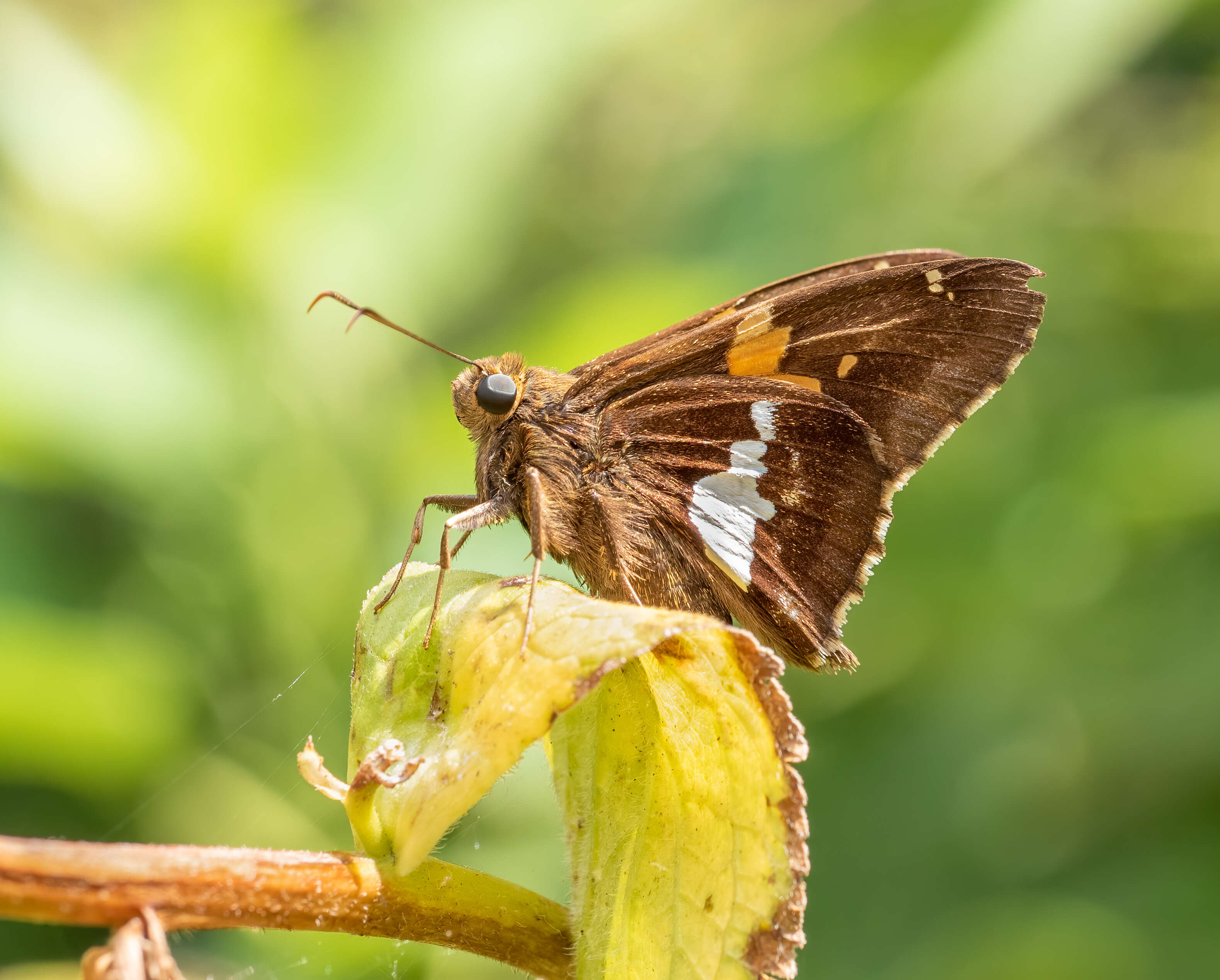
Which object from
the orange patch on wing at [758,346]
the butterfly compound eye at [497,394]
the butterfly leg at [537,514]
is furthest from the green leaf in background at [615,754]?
the orange patch on wing at [758,346]

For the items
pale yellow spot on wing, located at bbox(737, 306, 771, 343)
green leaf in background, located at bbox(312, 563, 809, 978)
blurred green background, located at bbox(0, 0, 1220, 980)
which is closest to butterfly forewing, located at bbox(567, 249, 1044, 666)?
pale yellow spot on wing, located at bbox(737, 306, 771, 343)

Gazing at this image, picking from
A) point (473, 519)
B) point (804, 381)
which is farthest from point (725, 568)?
point (473, 519)

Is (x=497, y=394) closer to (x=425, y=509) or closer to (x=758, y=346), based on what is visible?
(x=425, y=509)

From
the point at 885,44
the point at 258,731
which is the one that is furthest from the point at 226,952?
the point at 885,44

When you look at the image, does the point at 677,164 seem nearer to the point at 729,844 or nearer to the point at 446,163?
the point at 446,163

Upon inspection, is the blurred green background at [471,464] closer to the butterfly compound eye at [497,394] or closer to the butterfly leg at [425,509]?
the butterfly leg at [425,509]

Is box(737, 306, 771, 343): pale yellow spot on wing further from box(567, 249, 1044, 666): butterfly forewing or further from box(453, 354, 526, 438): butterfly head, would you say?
box(453, 354, 526, 438): butterfly head
